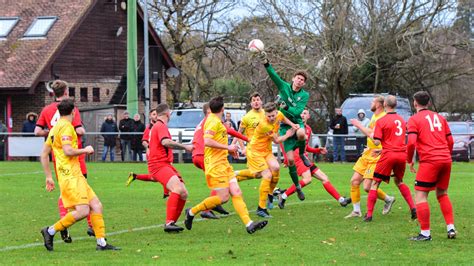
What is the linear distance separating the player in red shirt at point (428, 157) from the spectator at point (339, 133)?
18.9 metres

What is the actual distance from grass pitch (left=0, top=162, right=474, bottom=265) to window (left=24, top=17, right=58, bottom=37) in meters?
26.2

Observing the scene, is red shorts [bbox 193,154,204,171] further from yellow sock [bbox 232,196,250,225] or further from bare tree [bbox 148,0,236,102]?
bare tree [bbox 148,0,236,102]

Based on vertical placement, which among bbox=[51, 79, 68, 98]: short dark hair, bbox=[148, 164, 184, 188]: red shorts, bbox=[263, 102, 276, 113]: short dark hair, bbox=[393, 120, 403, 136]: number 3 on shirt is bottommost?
bbox=[148, 164, 184, 188]: red shorts

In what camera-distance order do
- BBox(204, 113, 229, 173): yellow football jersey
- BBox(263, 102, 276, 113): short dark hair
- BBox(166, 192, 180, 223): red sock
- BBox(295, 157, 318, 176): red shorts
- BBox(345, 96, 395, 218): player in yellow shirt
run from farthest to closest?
BBox(295, 157, 318, 176): red shorts, BBox(263, 102, 276, 113): short dark hair, BBox(345, 96, 395, 218): player in yellow shirt, BBox(166, 192, 180, 223): red sock, BBox(204, 113, 229, 173): yellow football jersey

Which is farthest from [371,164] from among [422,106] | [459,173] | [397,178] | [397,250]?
[459,173]

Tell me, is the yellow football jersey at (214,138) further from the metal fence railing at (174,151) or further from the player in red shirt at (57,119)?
the metal fence railing at (174,151)

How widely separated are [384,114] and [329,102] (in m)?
27.8

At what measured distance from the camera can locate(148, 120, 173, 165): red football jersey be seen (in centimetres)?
1374

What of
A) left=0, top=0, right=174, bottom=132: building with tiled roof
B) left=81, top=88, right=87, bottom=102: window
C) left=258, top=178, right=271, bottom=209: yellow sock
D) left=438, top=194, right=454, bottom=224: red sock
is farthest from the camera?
left=81, top=88, right=87, bottom=102: window

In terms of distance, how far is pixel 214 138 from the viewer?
1357 centimetres

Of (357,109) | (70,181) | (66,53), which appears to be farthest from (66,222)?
(66,53)

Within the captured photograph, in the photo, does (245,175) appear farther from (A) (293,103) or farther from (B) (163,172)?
(B) (163,172)

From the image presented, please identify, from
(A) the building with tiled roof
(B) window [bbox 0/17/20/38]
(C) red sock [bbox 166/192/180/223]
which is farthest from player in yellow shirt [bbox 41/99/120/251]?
(B) window [bbox 0/17/20/38]

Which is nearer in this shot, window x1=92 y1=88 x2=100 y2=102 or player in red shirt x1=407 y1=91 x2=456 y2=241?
player in red shirt x1=407 y1=91 x2=456 y2=241
